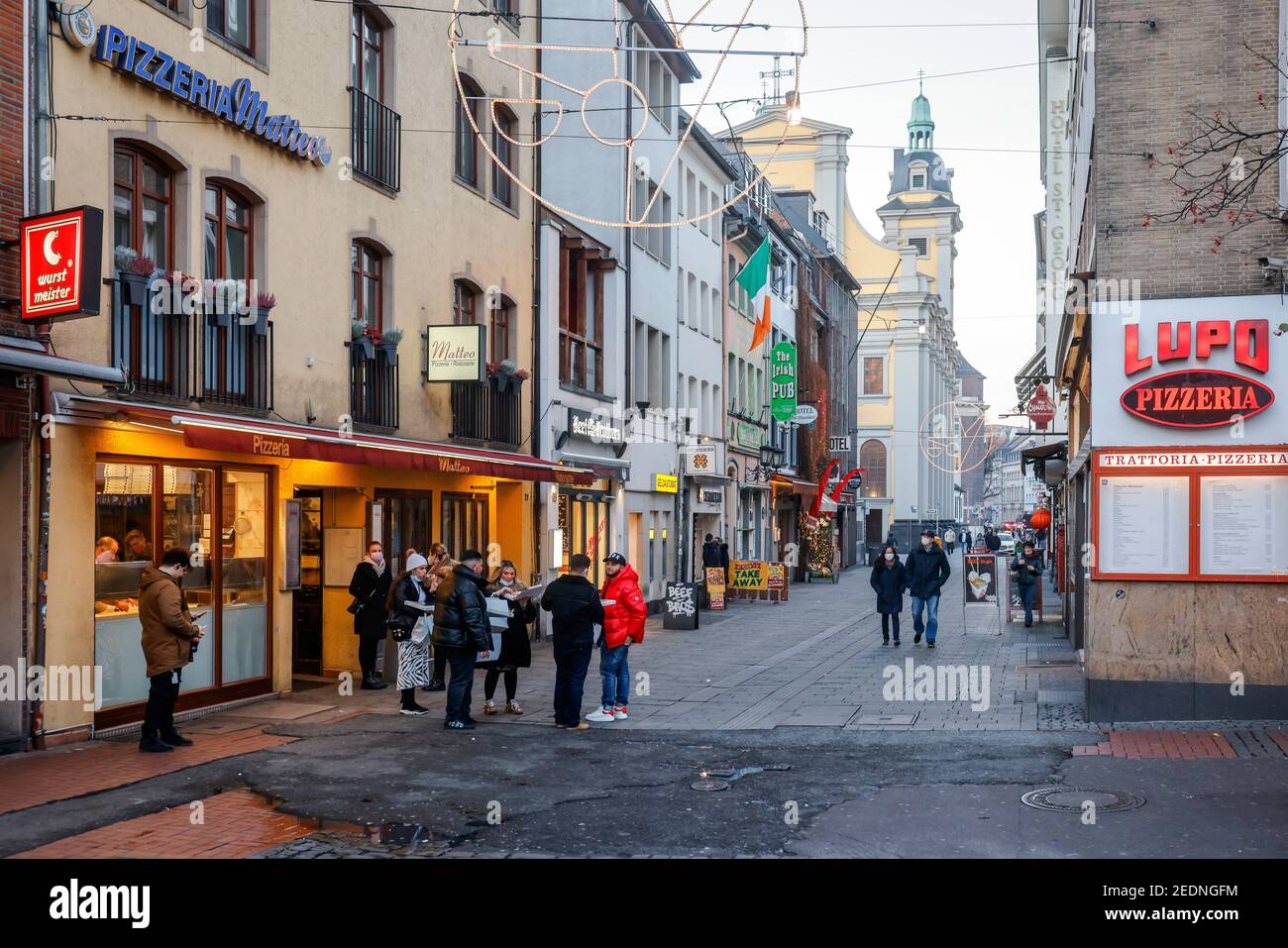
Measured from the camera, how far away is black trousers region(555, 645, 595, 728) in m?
13.2

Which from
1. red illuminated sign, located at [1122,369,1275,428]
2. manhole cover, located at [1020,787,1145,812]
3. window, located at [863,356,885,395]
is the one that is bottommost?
manhole cover, located at [1020,787,1145,812]

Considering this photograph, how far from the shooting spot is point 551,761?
11250mm

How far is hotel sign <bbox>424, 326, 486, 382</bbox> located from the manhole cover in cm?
1082

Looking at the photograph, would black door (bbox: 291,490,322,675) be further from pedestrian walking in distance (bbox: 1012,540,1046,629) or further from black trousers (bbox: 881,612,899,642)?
pedestrian walking in distance (bbox: 1012,540,1046,629)

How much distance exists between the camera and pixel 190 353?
44.5ft

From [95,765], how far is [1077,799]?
7540 mm

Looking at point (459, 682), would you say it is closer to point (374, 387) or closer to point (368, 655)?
point (368, 655)

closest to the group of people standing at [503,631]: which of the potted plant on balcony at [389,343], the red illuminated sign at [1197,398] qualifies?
the potted plant on balcony at [389,343]

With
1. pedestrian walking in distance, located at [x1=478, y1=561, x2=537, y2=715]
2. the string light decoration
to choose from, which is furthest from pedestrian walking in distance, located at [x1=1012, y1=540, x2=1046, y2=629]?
pedestrian walking in distance, located at [x1=478, y1=561, x2=537, y2=715]

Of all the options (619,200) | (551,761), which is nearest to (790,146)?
(619,200)

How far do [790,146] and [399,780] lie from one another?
61969 mm

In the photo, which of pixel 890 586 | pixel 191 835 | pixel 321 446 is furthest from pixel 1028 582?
pixel 191 835

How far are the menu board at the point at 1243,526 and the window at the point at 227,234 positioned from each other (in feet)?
32.9
